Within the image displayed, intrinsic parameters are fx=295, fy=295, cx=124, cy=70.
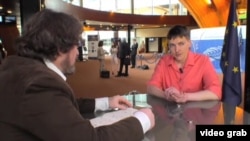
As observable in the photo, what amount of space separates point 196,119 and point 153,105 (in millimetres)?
454

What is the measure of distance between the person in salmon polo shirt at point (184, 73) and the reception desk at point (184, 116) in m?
0.12

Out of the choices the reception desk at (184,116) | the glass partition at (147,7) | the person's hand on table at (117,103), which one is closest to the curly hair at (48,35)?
the reception desk at (184,116)

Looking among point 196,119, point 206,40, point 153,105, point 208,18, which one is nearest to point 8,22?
point 206,40

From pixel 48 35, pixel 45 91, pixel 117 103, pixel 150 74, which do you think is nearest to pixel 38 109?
pixel 45 91

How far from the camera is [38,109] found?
0.85 metres

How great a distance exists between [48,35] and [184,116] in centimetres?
108

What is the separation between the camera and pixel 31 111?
0.86 meters

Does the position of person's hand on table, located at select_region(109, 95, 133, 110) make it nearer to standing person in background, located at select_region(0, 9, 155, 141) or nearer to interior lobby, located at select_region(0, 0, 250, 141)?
interior lobby, located at select_region(0, 0, 250, 141)

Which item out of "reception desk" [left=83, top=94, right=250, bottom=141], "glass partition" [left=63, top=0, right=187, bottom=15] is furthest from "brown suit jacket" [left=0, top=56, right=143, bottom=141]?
"glass partition" [left=63, top=0, right=187, bottom=15]

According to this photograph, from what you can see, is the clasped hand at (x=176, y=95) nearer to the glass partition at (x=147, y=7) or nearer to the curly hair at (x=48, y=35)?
the curly hair at (x=48, y=35)

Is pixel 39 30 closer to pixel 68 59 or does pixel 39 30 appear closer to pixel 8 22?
pixel 68 59

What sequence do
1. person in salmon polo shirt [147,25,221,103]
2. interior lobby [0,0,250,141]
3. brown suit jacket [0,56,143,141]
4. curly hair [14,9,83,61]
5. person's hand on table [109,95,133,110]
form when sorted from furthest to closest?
person in salmon polo shirt [147,25,221,103]
person's hand on table [109,95,133,110]
interior lobby [0,0,250,141]
curly hair [14,9,83,61]
brown suit jacket [0,56,143,141]

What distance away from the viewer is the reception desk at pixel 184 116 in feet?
4.58

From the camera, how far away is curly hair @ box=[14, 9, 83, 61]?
37.7 inches
